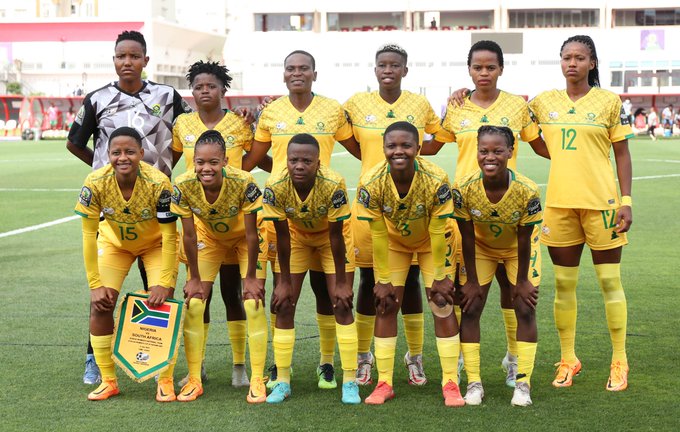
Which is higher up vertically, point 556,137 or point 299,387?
point 556,137

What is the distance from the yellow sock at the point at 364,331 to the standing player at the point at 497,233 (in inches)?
29.6

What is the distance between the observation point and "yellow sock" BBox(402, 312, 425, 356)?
648cm

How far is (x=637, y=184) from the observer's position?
1894 centimetres

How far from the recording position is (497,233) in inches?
235

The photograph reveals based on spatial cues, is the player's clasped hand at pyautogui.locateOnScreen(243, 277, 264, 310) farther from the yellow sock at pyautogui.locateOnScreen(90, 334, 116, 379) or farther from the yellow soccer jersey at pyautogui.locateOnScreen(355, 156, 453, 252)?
the yellow sock at pyautogui.locateOnScreen(90, 334, 116, 379)

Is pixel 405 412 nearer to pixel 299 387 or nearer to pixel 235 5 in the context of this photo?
pixel 299 387

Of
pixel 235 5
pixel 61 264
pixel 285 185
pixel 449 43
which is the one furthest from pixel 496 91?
pixel 235 5

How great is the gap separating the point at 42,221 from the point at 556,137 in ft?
33.4

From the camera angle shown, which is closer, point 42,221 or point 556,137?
point 556,137

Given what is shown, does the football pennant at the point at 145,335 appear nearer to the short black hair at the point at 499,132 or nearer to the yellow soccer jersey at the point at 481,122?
the yellow soccer jersey at the point at 481,122

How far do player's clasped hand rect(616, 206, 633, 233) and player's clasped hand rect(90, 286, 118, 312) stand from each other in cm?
320

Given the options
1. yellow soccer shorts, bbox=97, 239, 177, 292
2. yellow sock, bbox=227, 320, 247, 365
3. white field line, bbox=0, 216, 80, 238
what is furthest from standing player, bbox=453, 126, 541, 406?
white field line, bbox=0, 216, 80, 238

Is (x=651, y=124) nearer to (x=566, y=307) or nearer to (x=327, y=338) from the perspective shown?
(x=566, y=307)

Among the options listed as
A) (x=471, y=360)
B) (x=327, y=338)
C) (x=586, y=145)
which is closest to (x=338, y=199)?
(x=327, y=338)
